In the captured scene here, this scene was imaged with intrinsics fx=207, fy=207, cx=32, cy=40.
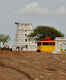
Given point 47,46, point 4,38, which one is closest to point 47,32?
point 4,38

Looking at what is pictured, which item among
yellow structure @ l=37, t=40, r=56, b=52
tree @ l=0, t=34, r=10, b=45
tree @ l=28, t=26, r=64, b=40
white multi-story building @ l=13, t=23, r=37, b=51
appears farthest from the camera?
tree @ l=0, t=34, r=10, b=45

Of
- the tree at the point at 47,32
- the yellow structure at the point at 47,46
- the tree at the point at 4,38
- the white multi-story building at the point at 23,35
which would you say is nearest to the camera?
the yellow structure at the point at 47,46

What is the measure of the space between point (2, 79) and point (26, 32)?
82493 millimetres

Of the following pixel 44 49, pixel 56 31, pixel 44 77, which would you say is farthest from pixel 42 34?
pixel 44 77

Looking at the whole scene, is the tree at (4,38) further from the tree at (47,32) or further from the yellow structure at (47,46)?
the yellow structure at (47,46)

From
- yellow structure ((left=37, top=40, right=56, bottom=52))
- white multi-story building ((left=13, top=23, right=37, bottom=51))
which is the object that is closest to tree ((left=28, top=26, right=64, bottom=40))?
white multi-story building ((left=13, top=23, right=37, bottom=51))

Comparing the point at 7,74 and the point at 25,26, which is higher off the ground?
the point at 25,26

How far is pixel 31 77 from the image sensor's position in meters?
4.14

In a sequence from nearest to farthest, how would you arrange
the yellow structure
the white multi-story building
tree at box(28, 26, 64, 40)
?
the yellow structure → tree at box(28, 26, 64, 40) → the white multi-story building

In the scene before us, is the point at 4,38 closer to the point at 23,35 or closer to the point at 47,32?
the point at 23,35

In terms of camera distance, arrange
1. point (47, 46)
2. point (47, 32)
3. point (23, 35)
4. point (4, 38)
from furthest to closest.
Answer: point (4, 38) < point (23, 35) < point (47, 32) < point (47, 46)

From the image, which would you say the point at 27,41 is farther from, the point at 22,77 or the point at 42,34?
the point at 22,77

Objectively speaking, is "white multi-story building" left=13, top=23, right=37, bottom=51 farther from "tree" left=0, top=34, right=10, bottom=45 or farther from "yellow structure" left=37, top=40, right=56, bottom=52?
"yellow structure" left=37, top=40, right=56, bottom=52

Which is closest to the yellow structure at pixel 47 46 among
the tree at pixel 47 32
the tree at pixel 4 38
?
the tree at pixel 47 32
